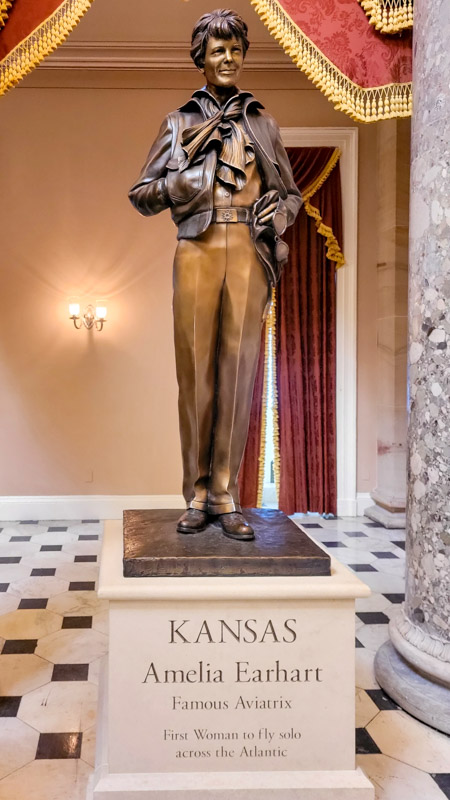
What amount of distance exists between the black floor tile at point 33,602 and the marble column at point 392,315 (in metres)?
3.52

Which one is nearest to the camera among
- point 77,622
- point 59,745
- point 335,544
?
point 59,745

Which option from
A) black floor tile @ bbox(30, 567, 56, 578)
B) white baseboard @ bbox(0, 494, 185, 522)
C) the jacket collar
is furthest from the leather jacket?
white baseboard @ bbox(0, 494, 185, 522)

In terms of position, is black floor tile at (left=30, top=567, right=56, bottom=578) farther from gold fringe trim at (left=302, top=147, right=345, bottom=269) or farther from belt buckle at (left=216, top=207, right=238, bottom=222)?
gold fringe trim at (left=302, top=147, right=345, bottom=269)

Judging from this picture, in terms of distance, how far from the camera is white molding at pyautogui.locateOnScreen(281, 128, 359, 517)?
6.31 metres

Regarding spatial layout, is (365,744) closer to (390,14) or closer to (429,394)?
(429,394)

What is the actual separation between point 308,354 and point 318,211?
4.97 feet

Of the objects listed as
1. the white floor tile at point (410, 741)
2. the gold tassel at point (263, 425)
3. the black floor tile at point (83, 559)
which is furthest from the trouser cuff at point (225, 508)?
the gold tassel at point (263, 425)

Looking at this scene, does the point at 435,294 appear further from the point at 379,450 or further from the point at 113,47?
the point at 113,47

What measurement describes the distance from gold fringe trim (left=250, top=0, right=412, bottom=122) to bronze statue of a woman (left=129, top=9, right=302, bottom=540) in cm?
125

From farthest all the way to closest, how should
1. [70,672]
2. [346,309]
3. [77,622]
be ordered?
1. [346,309]
2. [77,622]
3. [70,672]

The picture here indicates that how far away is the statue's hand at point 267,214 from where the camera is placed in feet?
6.84

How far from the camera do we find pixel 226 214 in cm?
211

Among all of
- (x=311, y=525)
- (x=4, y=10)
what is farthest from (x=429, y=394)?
(x=311, y=525)

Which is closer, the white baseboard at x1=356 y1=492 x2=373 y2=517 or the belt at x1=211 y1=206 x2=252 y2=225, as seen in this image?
the belt at x1=211 y1=206 x2=252 y2=225
